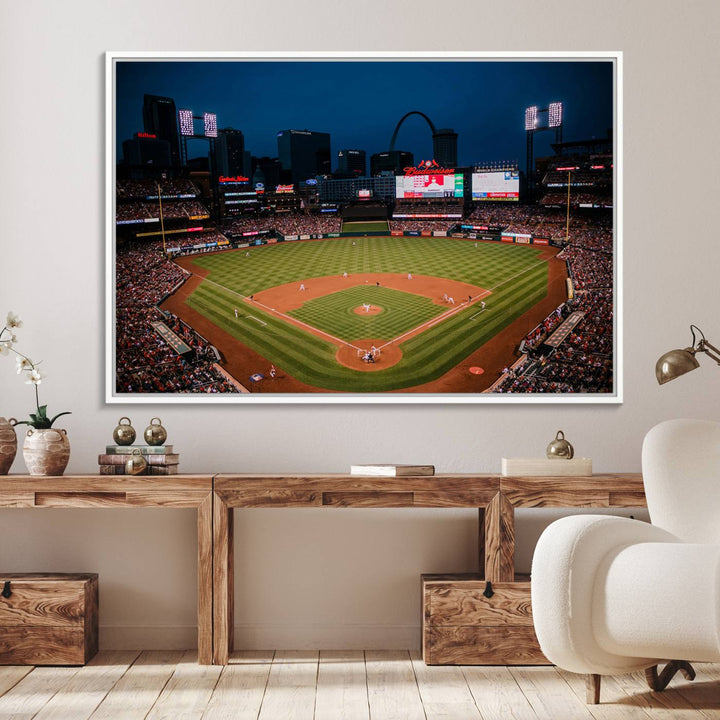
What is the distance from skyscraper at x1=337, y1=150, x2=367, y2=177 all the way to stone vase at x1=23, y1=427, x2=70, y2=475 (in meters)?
1.63

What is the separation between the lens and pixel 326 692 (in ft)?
9.30

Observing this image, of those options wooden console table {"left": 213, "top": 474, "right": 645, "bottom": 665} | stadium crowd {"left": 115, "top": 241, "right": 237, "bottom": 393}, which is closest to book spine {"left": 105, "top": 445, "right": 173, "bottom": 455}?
wooden console table {"left": 213, "top": 474, "right": 645, "bottom": 665}

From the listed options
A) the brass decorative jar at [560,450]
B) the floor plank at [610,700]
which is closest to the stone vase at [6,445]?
the brass decorative jar at [560,450]

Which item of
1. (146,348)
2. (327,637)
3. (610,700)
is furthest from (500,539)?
(146,348)

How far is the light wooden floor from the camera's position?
8.53 ft

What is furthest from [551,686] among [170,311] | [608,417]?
[170,311]

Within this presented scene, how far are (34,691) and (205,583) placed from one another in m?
0.67

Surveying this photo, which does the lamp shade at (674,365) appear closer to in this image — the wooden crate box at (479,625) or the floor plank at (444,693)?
the wooden crate box at (479,625)

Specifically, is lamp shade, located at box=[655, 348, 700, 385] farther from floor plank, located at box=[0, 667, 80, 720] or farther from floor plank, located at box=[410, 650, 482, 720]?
floor plank, located at box=[0, 667, 80, 720]

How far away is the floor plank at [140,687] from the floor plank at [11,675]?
0.36m

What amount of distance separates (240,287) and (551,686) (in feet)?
6.58

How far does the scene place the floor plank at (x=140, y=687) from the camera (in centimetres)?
261

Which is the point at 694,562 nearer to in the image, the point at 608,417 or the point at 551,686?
the point at 551,686

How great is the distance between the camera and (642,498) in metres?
3.10
